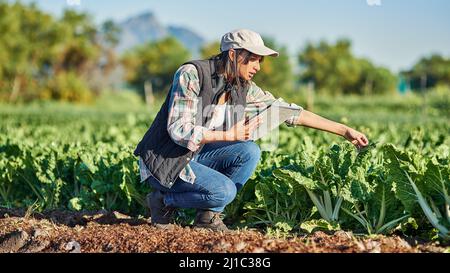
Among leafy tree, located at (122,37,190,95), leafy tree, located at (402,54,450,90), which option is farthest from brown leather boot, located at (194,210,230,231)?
leafy tree, located at (122,37,190,95)

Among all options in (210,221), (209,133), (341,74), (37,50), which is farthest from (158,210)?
(341,74)

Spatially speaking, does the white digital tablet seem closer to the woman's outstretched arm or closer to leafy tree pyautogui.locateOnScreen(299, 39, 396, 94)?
the woman's outstretched arm

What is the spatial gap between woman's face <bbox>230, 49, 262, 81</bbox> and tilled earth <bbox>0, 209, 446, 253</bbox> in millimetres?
954

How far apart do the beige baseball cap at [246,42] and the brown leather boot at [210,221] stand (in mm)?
1078

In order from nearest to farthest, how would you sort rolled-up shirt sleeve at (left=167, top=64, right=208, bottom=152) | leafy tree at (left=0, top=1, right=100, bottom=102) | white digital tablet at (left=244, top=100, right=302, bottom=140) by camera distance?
1. rolled-up shirt sleeve at (left=167, top=64, right=208, bottom=152)
2. white digital tablet at (left=244, top=100, right=302, bottom=140)
3. leafy tree at (left=0, top=1, right=100, bottom=102)

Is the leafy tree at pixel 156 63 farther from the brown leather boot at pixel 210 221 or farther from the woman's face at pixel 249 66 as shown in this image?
the woman's face at pixel 249 66

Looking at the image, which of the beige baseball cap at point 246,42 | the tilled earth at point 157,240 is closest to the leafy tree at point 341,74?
the tilled earth at point 157,240

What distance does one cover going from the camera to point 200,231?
4.36 m

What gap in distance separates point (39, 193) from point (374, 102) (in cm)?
3007

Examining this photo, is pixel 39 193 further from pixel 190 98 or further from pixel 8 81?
pixel 8 81

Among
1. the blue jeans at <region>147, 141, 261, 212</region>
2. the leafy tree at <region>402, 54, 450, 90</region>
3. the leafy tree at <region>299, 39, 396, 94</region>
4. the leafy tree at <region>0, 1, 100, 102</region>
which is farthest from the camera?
the leafy tree at <region>402, 54, 450, 90</region>

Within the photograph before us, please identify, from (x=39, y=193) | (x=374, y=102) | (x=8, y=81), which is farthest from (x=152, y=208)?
(x=8, y=81)

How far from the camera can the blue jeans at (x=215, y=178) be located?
437 cm

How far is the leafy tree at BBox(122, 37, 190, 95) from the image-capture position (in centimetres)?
5703
